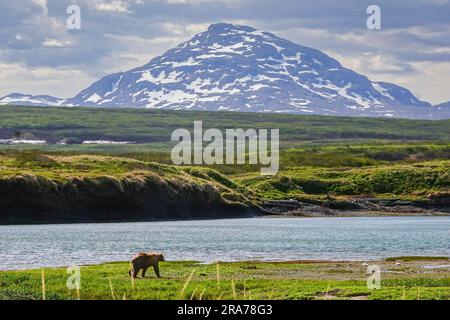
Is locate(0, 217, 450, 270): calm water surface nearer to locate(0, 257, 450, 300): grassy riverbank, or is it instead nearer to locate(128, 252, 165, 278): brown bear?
locate(0, 257, 450, 300): grassy riverbank

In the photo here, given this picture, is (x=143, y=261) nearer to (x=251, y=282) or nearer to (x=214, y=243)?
(x=251, y=282)

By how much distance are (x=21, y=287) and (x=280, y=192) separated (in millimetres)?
148615

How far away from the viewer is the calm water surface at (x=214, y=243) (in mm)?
75562

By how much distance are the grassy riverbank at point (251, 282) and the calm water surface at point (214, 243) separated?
37.0 ft

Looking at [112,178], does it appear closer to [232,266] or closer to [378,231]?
[378,231]

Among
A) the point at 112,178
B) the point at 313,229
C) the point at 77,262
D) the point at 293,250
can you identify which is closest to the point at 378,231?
the point at 313,229

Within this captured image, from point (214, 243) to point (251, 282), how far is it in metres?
46.2

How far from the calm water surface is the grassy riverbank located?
37.0 feet

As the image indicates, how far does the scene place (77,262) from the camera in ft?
227

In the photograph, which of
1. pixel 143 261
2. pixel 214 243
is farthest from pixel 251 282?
pixel 214 243

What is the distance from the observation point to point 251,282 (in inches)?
1863
